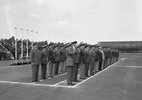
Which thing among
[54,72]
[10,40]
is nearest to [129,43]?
[10,40]

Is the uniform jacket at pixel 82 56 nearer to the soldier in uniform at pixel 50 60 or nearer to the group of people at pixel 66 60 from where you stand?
the group of people at pixel 66 60

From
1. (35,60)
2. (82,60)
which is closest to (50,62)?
(82,60)

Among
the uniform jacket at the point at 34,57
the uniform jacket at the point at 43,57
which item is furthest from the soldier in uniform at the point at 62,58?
the uniform jacket at the point at 34,57

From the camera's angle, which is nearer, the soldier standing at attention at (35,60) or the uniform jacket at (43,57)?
the soldier standing at attention at (35,60)

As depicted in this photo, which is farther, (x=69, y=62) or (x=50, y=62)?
(x=50, y=62)

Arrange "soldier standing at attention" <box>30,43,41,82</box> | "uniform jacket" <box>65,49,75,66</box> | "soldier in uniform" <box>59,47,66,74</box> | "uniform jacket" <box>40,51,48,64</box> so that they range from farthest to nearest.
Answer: "soldier in uniform" <box>59,47,66,74</box> < "uniform jacket" <box>40,51,48,64</box> < "soldier standing at attention" <box>30,43,41,82</box> < "uniform jacket" <box>65,49,75,66</box>

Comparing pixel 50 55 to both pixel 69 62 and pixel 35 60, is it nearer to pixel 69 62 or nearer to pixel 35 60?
pixel 35 60

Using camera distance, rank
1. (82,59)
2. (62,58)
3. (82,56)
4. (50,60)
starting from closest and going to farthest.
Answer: (82,56)
(82,59)
(50,60)
(62,58)

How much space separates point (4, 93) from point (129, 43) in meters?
74.4

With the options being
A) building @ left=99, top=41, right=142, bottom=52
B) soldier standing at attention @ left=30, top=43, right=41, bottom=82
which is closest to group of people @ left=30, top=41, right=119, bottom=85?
soldier standing at attention @ left=30, top=43, right=41, bottom=82

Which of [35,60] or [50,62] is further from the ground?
[35,60]

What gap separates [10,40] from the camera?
34812 millimetres

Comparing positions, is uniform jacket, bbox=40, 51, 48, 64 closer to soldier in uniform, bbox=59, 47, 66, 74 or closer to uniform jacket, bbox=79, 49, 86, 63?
uniform jacket, bbox=79, 49, 86, 63

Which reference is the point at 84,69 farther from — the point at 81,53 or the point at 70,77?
the point at 70,77
